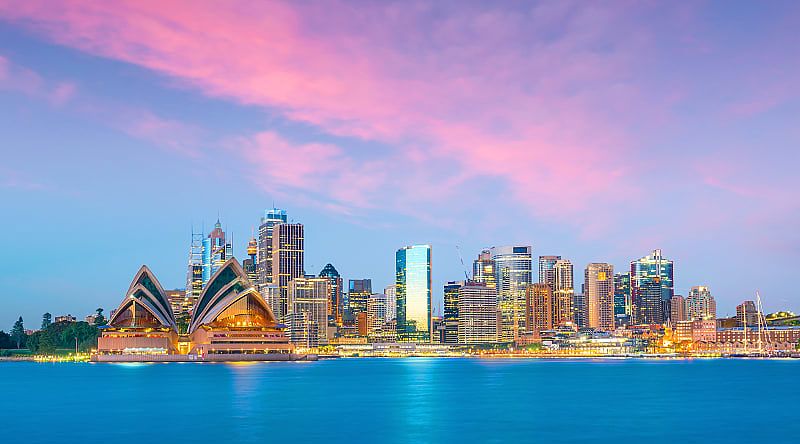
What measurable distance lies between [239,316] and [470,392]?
346 feet

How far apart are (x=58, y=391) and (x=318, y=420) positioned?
148 ft

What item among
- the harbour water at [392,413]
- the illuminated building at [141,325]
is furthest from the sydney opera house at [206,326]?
the harbour water at [392,413]

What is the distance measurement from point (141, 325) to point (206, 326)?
46.0 feet

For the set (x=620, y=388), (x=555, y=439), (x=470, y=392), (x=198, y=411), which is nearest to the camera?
(x=555, y=439)

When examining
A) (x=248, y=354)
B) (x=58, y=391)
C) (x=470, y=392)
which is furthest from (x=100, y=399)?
(x=248, y=354)

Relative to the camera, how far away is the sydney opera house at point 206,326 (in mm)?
193875

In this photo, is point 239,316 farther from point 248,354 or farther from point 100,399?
point 100,399

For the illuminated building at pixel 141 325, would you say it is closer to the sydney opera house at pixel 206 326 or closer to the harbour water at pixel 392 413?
the sydney opera house at pixel 206 326

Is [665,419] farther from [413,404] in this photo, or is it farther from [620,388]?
[620,388]

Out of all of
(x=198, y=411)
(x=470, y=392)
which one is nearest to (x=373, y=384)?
(x=470, y=392)

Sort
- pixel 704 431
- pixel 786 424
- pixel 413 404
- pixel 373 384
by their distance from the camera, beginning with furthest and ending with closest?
1. pixel 373 384
2. pixel 413 404
3. pixel 786 424
4. pixel 704 431

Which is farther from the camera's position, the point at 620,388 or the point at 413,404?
the point at 620,388

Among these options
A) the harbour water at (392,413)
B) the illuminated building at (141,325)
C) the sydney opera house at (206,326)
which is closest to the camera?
the harbour water at (392,413)

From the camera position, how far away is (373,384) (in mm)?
117812
